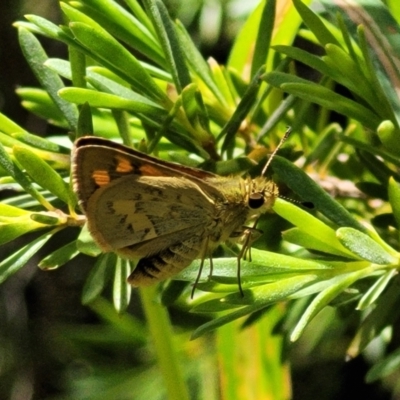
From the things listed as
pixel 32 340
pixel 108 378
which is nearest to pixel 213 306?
pixel 108 378

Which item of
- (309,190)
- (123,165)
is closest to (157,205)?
(123,165)

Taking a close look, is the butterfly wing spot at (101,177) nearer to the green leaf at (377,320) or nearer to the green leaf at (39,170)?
the green leaf at (39,170)

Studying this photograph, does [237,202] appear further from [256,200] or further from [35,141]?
[35,141]

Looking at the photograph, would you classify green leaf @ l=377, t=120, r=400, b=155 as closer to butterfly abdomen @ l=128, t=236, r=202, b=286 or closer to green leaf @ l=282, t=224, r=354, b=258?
green leaf @ l=282, t=224, r=354, b=258

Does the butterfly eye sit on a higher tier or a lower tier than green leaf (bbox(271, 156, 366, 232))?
lower

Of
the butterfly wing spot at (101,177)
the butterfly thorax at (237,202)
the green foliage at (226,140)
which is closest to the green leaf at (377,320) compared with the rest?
the green foliage at (226,140)

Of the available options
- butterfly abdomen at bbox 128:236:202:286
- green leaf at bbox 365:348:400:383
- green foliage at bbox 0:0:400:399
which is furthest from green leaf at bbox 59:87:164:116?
green leaf at bbox 365:348:400:383

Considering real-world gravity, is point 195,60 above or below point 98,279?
above
